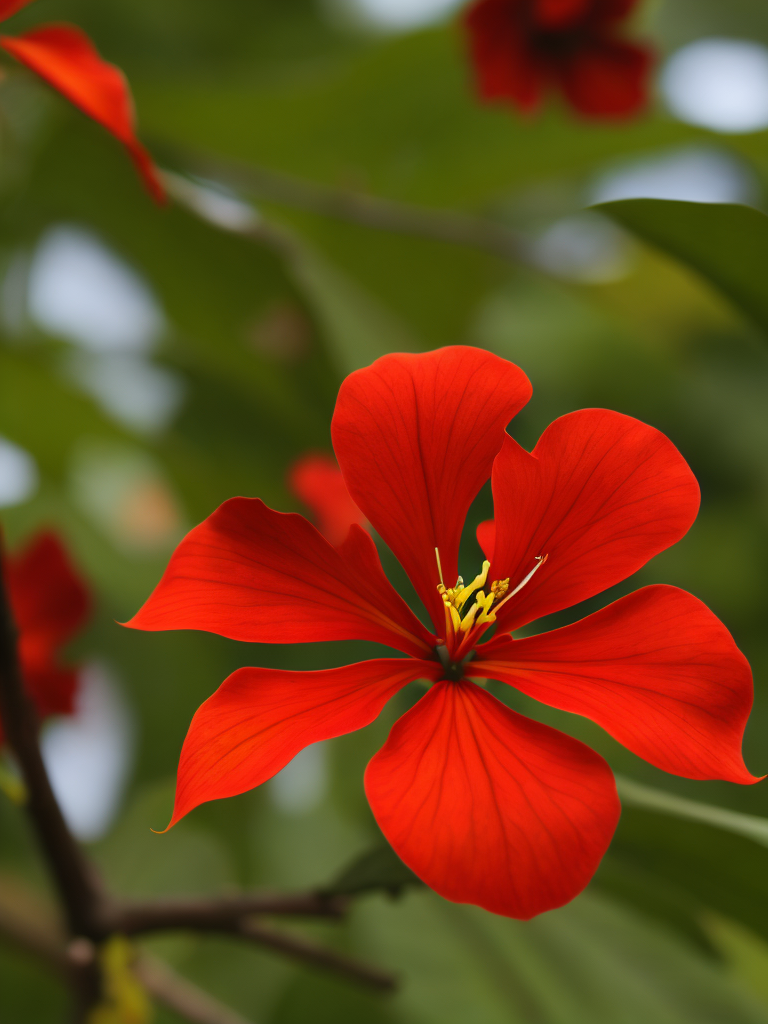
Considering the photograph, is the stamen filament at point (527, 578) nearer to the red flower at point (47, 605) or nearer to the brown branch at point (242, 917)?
the brown branch at point (242, 917)

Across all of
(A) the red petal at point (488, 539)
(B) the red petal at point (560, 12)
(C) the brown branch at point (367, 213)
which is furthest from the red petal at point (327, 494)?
(B) the red petal at point (560, 12)

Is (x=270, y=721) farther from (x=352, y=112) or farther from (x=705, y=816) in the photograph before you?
(x=352, y=112)

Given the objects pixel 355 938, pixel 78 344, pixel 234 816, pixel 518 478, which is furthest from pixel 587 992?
pixel 78 344

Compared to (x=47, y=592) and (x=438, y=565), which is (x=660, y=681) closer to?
(x=438, y=565)

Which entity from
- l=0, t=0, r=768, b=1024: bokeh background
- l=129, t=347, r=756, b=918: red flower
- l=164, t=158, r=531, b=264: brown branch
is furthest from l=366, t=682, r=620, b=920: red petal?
l=164, t=158, r=531, b=264: brown branch

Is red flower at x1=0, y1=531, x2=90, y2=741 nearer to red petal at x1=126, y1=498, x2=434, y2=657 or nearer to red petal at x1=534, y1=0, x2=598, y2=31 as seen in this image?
red petal at x1=126, y1=498, x2=434, y2=657

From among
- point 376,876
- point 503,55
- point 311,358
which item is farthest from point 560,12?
point 376,876
